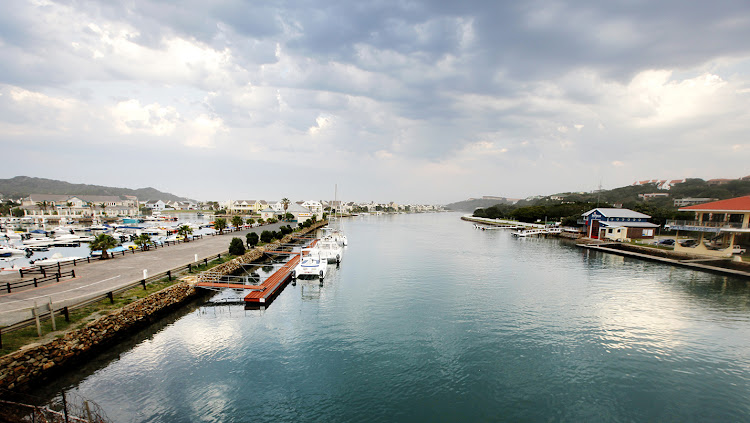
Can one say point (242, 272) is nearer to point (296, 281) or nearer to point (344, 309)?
point (296, 281)

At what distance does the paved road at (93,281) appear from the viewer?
13.5 m

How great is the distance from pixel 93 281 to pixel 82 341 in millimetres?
7116

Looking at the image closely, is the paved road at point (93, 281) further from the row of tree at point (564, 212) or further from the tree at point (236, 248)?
the row of tree at point (564, 212)

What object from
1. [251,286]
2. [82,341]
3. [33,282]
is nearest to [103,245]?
[33,282]

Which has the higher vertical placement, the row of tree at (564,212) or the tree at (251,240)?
the row of tree at (564,212)

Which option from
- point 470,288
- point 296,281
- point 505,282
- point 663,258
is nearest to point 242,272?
point 296,281

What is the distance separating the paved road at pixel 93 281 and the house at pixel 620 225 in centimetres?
6201

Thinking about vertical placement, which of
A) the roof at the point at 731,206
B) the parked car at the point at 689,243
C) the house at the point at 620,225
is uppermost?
the roof at the point at 731,206

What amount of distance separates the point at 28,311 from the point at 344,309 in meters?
14.8

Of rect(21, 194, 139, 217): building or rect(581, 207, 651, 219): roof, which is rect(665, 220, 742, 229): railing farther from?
rect(21, 194, 139, 217): building

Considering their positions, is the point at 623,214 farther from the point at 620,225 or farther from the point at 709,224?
the point at 709,224

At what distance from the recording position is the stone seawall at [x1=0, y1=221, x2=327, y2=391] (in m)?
10.0

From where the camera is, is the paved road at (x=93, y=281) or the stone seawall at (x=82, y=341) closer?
the stone seawall at (x=82, y=341)

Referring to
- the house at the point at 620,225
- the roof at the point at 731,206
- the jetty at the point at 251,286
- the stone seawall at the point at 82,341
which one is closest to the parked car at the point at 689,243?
the roof at the point at 731,206
